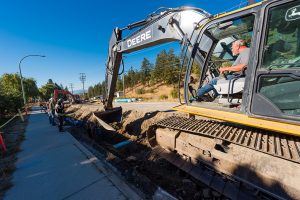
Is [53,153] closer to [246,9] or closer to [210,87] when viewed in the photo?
[210,87]

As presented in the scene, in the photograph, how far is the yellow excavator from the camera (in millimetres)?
2322

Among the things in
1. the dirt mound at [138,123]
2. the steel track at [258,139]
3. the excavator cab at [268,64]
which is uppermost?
the excavator cab at [268,64]

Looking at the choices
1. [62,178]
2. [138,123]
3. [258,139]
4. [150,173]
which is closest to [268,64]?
[258,139]

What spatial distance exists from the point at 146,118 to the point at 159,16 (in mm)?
5056

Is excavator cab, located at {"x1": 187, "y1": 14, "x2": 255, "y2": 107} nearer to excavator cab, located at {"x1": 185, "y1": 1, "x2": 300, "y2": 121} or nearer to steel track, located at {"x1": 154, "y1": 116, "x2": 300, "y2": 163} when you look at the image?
excavator cab, located at {"x1": 185, "y1": 1, "x2": 300, "y2": 121}

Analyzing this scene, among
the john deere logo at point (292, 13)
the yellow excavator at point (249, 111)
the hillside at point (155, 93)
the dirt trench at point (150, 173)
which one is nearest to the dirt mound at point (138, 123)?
the dirt trench at point (150, 173)

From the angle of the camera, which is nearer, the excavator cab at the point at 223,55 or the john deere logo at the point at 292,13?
the john deere logo at the point at 292,13

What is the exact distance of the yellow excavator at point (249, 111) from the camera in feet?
7.62

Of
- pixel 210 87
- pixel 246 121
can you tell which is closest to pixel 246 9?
pixel 210 87

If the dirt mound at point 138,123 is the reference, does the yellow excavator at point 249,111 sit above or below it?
above

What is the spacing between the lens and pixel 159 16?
5219mm

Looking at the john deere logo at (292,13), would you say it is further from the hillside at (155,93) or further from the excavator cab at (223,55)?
the hillside at (155,93)

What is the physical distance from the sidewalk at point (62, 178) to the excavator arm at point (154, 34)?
10.3 ft

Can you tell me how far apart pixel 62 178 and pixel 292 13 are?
4.80 m
